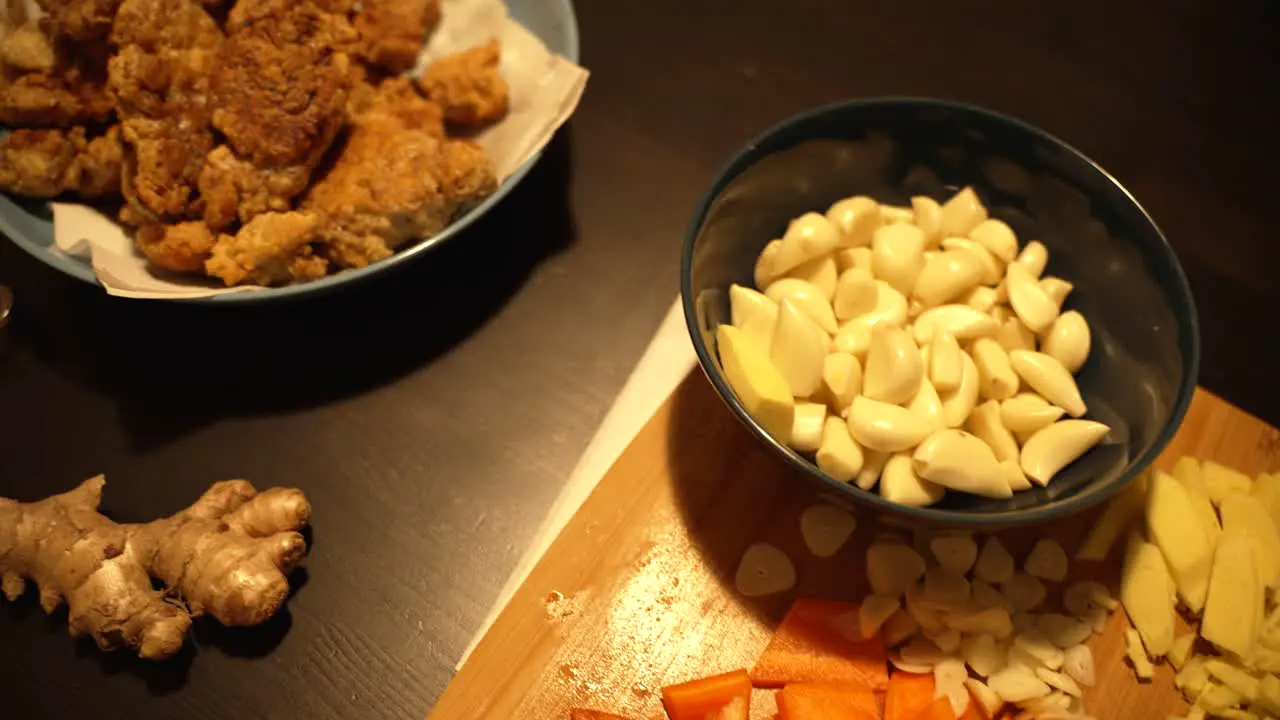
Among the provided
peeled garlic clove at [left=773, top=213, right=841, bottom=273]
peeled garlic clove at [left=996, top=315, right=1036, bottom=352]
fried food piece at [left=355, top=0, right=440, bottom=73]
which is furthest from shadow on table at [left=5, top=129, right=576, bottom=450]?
peeled garlic clove at [left=996, top=315, right=1036, bottom=352]

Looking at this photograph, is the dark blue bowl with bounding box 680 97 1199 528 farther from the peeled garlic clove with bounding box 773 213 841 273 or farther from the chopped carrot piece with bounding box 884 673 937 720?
the chopped carrot piece with bounding box 884 673 937 720

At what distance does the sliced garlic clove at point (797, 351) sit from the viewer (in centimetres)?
83

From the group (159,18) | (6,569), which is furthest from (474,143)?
(6,569)

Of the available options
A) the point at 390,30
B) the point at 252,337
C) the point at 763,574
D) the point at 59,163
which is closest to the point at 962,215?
the point at 763,574

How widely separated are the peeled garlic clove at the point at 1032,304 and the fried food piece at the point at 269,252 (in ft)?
2.60

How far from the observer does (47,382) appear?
3.43ft

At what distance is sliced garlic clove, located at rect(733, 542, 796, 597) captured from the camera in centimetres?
90

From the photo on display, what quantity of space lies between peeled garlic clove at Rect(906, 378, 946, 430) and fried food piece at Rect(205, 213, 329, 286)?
0.68m

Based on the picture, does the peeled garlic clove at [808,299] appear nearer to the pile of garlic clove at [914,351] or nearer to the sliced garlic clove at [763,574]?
the pile of garlic clove at [914,351]

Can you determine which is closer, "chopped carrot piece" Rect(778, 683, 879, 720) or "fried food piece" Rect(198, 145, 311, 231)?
"chopped carrot piece" Rect(778, 683, 879, 720)

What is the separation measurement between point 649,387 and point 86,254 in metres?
0.68

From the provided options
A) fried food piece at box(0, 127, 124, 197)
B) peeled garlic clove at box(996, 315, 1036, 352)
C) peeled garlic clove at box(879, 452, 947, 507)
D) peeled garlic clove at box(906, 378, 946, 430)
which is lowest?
fried food piece at box(0, 127, 124, 197)

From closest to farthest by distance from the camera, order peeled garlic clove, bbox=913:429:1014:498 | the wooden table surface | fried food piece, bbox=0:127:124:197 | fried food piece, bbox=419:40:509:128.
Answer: peeled garlic clove, bbox=913:429:1014:498, the wooden table surface, fried food piece, bbox=0:127:124:197, fried food piece, bbox=419:40:509:128

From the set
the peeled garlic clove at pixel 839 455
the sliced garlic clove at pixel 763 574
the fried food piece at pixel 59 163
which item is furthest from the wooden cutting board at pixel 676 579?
the fried food piece at pixel 59 163
